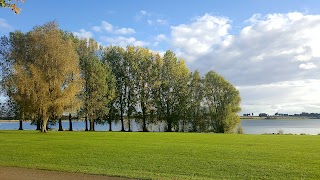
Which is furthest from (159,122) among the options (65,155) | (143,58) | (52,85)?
(65,155)

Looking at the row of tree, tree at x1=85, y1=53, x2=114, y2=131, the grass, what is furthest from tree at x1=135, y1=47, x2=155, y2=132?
the grass

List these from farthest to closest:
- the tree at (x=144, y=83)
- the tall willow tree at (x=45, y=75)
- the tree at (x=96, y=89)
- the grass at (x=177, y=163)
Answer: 1. the tree at (x=144, y=83)
2. the tree at (x=96, y=89)
3. the tall willow tree at (x=45, y=75)
4. the grass at (x=177, y=163)

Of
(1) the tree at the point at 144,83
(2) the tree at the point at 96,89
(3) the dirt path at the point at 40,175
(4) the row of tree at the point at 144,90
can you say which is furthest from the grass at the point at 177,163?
(1) the tree at the point at 144,83

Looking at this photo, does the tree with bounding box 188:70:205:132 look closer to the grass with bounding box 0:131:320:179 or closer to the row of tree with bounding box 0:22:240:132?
the row of tree with bounding box 0:22:240:132

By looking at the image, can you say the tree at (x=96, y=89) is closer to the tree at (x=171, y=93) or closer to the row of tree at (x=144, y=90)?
the row of tree at (x=144, y=90)

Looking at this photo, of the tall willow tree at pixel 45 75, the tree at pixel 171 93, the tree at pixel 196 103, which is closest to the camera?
the tall willow tree at pixel 45 75

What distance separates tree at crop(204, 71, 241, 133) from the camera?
68.9m

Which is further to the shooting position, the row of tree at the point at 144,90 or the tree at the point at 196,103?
the tree at the point at 196,103

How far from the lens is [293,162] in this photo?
1759 cm

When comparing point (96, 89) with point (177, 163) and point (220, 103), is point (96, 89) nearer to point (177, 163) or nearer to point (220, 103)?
point (220, 103)

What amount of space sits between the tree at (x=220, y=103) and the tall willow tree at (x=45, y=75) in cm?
3456

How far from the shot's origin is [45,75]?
4191 cm

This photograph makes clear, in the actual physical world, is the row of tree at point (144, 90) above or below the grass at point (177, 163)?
above

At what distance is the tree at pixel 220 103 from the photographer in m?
68.9
